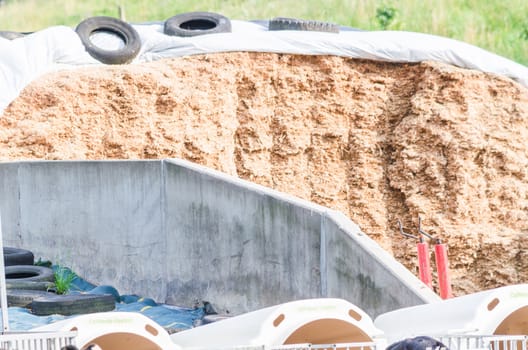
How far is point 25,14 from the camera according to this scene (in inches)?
1396

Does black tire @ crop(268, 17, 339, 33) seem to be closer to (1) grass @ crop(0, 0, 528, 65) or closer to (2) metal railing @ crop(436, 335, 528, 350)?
(1) grass @ crop(0, 0, 528, 65)

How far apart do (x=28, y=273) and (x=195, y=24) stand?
329 inches

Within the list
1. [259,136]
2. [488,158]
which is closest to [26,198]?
[259,136]

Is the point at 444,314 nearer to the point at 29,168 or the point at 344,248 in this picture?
the point at 344,248

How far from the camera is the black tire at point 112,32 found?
18891 mm

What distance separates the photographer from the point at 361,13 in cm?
3281

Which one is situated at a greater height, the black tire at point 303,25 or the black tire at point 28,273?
the black tire at point 303,25

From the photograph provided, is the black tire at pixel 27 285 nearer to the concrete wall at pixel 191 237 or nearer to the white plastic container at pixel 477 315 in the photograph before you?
the concrete wall at pixel 191 237

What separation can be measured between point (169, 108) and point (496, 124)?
5642mm

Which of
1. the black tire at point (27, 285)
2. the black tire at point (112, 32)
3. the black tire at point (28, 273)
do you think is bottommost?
the black tire at point (27, 285)

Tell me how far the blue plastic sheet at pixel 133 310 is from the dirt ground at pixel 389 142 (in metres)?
5.40

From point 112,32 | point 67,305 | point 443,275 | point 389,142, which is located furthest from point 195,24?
point 67,305

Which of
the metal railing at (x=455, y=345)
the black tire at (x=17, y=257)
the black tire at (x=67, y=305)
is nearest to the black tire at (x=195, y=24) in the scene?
the black tire at (x=17, y=257)

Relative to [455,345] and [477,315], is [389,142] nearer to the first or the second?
[477,315]
